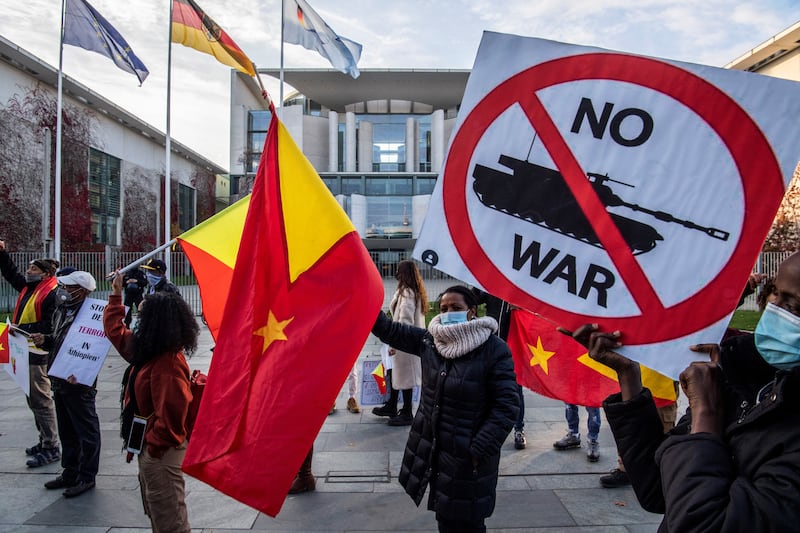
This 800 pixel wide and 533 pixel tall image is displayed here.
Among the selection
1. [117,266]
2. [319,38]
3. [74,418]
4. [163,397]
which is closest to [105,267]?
[117,266]

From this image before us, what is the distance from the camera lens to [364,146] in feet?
155

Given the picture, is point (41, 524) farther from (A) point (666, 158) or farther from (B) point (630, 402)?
(A) point (666, 158)

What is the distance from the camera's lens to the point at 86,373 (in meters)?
4.36

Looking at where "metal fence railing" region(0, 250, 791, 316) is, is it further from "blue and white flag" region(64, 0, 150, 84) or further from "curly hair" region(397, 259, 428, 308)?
"curly hair" region(397, 259, 428, 308)

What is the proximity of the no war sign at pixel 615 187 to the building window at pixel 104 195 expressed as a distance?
34.8 metres

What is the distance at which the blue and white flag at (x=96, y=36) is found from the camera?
13.4 metres

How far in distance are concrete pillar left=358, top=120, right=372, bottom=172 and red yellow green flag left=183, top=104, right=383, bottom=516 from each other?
45239 millimetres

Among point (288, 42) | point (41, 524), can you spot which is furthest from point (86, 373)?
point (288, 42)

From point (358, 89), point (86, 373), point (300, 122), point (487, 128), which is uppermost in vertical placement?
point (358, 89)

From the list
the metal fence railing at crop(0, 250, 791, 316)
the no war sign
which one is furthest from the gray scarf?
the metal fence railing at crop(0, 250, 791, 316)

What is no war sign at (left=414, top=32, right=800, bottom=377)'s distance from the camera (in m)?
1.44

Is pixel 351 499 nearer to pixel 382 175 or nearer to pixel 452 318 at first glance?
pixel 452 318

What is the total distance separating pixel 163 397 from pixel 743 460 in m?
2.84

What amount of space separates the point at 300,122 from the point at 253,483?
146 feet
